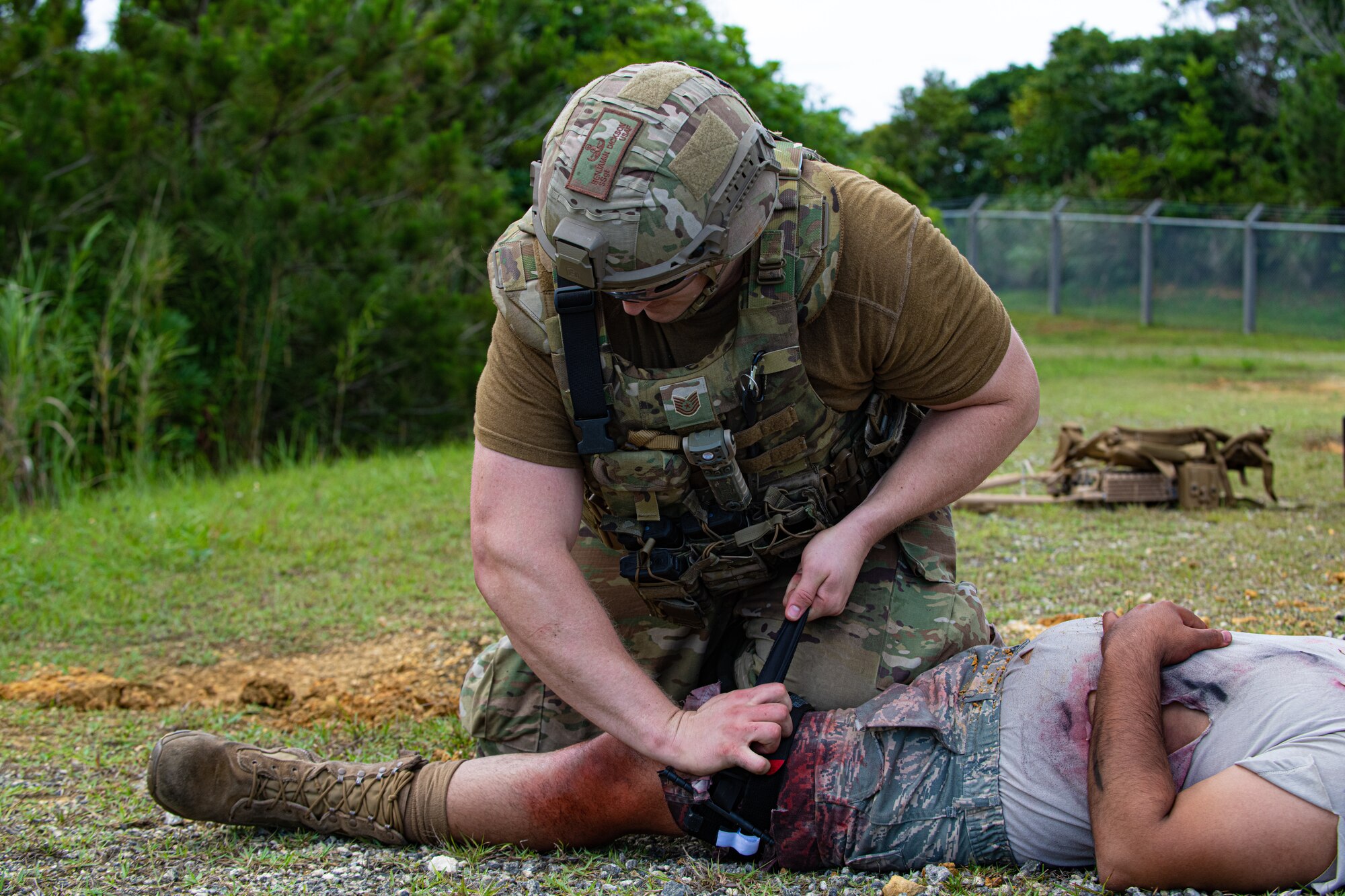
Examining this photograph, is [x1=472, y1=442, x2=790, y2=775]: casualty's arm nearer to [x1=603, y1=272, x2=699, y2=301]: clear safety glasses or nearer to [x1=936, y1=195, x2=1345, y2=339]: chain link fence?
[x1=603, y1=272, x2=699, y2=301]: clear safety glasses

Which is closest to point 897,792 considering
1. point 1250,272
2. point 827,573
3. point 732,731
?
point 732,731

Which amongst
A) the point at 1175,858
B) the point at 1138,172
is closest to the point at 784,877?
the point at 1175,858

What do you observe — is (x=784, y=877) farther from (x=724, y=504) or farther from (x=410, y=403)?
(x=410, y=403)

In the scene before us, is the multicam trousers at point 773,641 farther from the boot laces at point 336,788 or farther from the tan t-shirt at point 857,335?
the tan t-shirt at point 857,335

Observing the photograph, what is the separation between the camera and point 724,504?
259 centimetres

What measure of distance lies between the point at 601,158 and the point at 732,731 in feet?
3.55

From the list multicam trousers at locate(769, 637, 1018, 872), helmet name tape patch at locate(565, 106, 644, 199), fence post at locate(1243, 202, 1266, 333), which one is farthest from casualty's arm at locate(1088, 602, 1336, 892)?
fence post at locate(1243, 202, 1266, 333)

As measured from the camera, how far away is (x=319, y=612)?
4.51 meters

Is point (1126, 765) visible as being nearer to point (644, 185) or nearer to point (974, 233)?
point (644, 185)

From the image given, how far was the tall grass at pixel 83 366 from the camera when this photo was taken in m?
6.11

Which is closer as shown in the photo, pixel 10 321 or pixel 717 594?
pixel 717 594

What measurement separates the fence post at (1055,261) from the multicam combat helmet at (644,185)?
17499 mm

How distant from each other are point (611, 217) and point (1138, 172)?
882 inches

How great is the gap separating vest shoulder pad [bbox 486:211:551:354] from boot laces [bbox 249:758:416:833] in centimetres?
95
